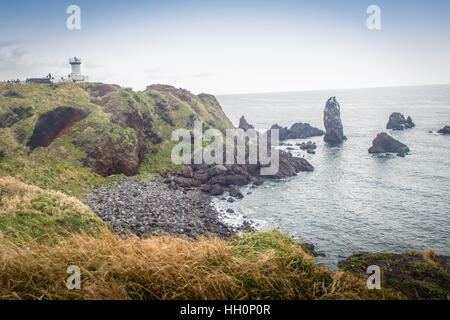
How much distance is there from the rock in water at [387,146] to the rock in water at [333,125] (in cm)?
1297

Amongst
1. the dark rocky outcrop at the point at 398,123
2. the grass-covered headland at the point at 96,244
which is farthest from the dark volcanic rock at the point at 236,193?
the dark rocky outcrop at the point at 398,123

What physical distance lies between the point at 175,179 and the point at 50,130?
48.4 ft

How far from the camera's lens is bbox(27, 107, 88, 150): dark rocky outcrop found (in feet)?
83.8

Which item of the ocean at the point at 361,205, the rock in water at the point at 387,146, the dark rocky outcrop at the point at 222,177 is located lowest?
the ocean at the point at 361,205

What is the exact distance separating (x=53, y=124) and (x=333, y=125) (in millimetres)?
63505

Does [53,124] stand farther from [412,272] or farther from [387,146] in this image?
[387,146]

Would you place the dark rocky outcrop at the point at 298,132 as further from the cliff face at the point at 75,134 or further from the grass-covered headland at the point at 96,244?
the grass-covered headland at the point at 96,244

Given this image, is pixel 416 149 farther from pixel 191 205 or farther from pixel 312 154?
pixel 191 205

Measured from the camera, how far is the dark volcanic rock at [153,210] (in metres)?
18.2

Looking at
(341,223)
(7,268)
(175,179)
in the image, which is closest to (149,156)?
(175,179)

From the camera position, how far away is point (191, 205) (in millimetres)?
25062

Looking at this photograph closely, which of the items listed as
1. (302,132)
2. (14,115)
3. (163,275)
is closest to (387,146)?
(302,132)

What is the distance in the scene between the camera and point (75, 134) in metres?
27.9

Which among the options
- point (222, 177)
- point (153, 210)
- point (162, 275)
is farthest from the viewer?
point (222, 177)
